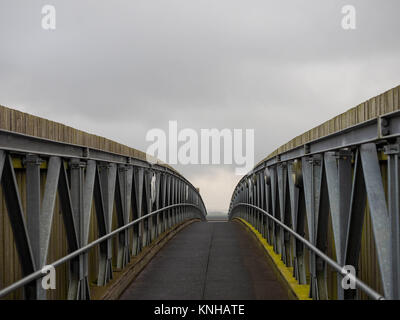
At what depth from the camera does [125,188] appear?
29.6ft

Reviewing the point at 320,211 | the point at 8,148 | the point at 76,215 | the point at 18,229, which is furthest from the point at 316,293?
the point at 8,148

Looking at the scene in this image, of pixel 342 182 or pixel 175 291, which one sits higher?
pixel 342 182

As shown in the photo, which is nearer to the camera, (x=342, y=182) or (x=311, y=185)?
(x=342, y=182)

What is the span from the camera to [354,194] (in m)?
4.32

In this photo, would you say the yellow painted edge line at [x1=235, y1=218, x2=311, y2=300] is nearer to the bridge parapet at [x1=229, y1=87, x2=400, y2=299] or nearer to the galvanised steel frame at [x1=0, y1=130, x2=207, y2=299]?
the bridge parapet at [x1=229, y1=87, x2=400, y2=299]

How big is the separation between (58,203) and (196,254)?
503cm

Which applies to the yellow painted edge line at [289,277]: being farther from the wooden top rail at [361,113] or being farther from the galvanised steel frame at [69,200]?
the galvanised steel frame at [69,200]

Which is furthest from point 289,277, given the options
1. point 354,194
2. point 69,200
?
point 69,200

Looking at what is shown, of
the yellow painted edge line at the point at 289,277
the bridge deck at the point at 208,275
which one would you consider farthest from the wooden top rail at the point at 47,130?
the yellow painted edge line at the point at 289,277

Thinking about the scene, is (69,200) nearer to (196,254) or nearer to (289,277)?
(289,277)

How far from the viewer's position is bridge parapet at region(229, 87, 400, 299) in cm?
365
